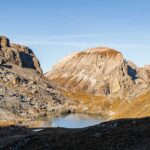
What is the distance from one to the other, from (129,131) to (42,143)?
9.07 meters

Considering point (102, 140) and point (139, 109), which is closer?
point (102, 140)

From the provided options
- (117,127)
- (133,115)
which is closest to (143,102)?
(133,115)

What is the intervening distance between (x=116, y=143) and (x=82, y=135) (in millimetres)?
6466

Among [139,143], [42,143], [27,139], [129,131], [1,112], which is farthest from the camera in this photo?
[1,112]

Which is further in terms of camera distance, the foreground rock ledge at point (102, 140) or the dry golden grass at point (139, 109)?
the dry golden grass at point (139, 109)

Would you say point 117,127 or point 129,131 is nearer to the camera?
point 129,131

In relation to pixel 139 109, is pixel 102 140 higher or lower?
higher

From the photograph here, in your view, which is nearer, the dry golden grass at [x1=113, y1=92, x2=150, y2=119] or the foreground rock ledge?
Result: the foreground rock ledge

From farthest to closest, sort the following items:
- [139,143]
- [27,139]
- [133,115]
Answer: [133,115] → [27,139] → [139,143]

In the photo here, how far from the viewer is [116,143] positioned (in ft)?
114

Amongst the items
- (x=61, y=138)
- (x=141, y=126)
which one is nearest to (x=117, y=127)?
(x=141, y=126)

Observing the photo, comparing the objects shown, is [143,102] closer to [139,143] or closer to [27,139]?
[27,139]

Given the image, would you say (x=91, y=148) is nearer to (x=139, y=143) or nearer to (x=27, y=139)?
(x=139, y=143)

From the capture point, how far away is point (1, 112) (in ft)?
609
